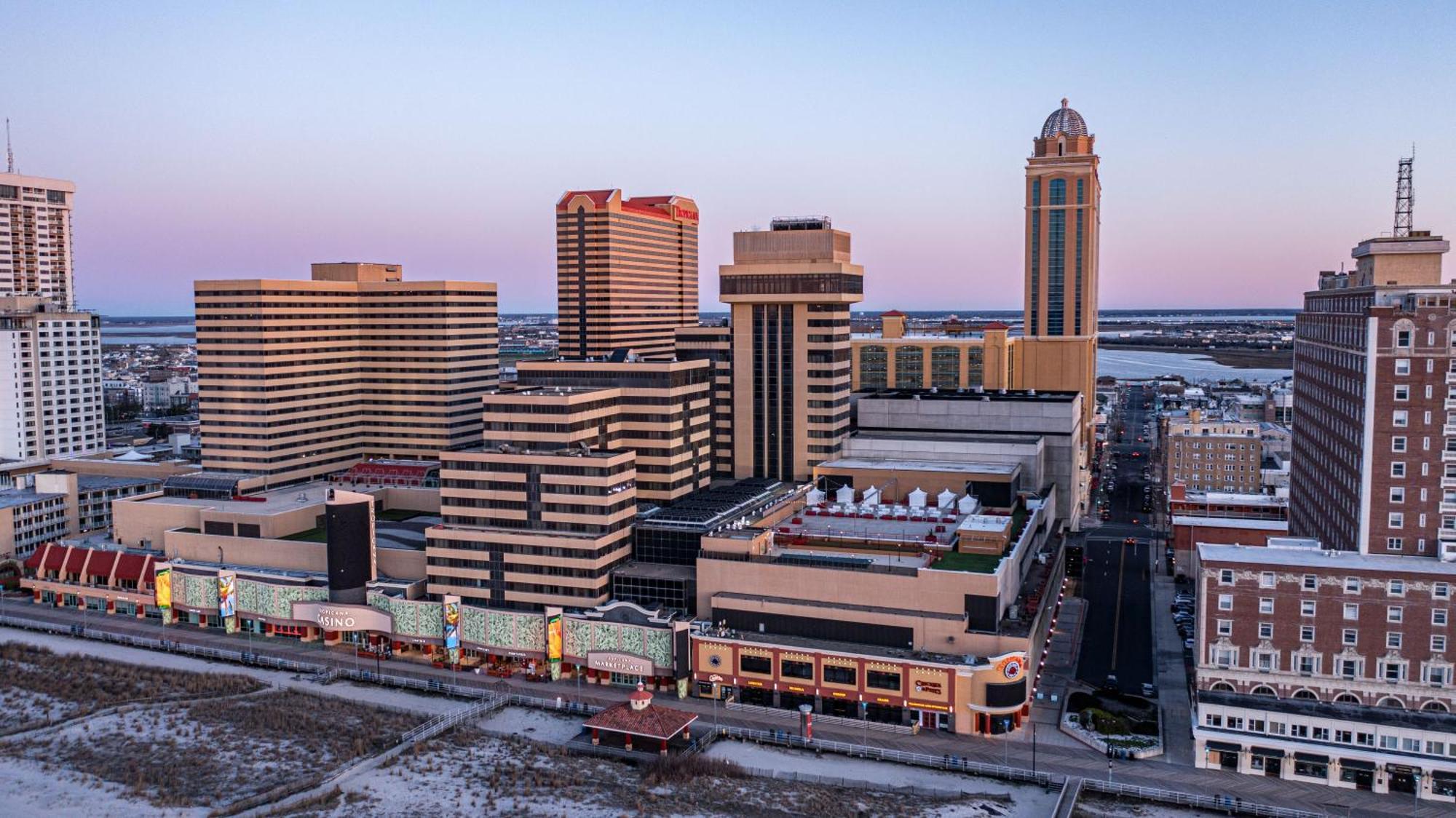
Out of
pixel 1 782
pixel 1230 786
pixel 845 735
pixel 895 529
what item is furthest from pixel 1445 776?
pixel 1 782

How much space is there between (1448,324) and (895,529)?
46.0 metres

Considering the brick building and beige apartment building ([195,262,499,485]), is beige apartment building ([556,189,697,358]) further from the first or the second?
the brick building

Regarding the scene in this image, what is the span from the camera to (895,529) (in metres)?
101

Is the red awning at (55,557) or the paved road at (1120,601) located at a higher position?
the red awning at (55,557)

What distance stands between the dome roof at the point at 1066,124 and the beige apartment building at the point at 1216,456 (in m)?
48.8

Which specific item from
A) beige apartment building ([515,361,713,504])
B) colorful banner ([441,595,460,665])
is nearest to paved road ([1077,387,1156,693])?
beige apartment building ([515,361,713,504])

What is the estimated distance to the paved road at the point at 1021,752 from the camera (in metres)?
66.9

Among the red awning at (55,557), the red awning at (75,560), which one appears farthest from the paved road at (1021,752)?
the red awning at (55,557)


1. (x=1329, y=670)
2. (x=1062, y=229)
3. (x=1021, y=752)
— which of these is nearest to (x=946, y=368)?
(x=1062, y=229)

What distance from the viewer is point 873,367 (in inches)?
7397

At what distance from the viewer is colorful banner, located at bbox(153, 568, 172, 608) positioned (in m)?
107

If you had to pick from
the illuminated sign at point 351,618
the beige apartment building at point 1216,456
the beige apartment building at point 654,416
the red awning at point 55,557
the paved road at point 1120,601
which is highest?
the beige apartment building at point 654,416

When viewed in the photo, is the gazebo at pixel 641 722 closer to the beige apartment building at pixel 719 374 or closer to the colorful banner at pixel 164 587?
the colorful banner at pixel 164 587

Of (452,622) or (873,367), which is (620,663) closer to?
(452,622)
